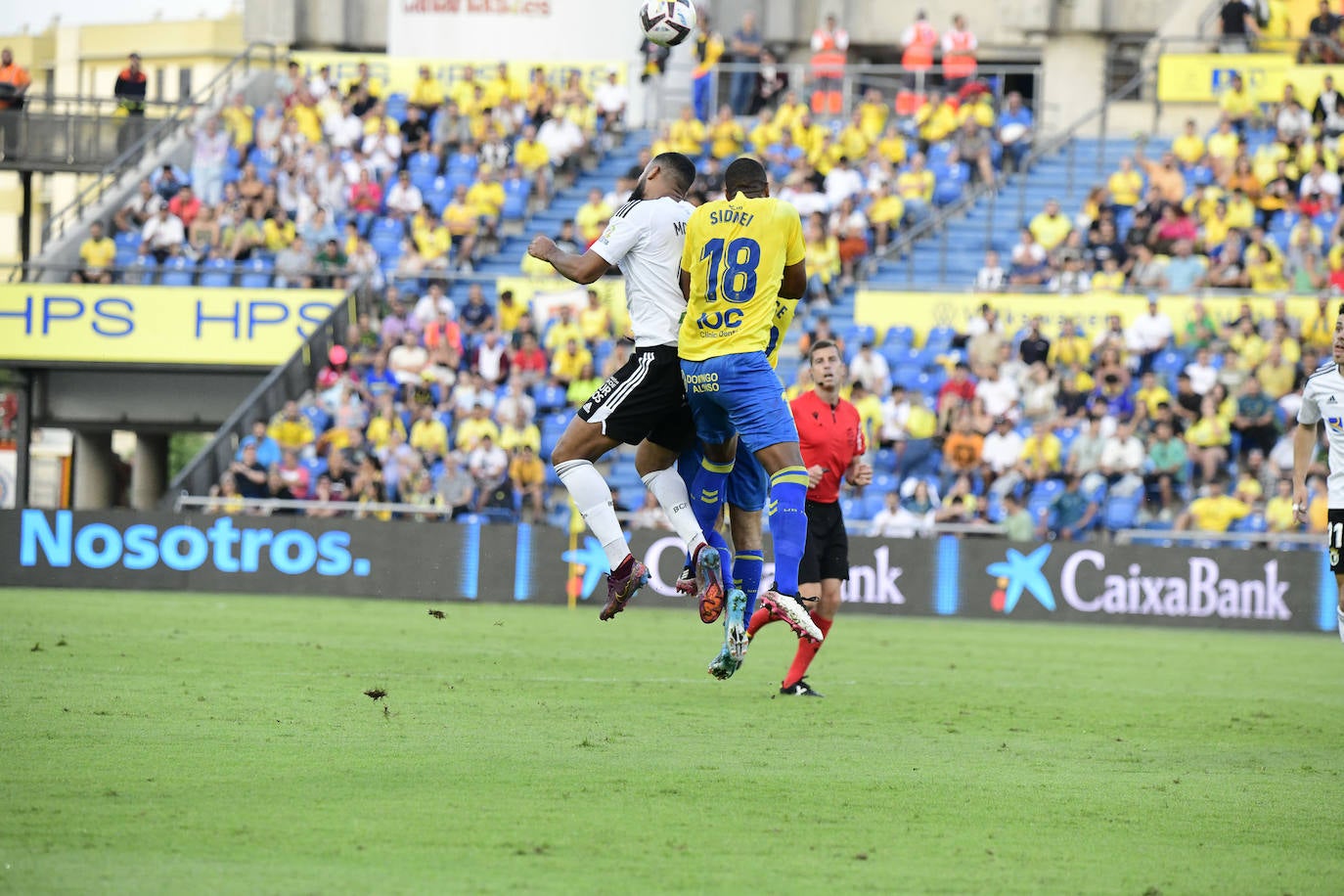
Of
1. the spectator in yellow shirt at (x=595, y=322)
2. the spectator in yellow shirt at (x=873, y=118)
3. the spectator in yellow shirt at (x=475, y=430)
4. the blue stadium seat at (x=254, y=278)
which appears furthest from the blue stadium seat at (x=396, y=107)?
the spectator in yellow shirt at (x=475, y=430)

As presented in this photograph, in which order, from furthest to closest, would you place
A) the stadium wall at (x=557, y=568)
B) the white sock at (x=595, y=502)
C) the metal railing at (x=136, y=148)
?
the metal railing at (x=136, y=148)
the stadium wall at (x=557, y=568)
the white sock at (x=595, y=502)

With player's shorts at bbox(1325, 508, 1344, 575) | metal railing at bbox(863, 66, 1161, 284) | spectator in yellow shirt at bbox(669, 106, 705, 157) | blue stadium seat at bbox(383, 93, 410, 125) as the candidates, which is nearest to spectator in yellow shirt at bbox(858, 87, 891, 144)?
metal railing at bbox(863, 66, 1161, 284)

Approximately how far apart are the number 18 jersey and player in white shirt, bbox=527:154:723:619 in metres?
0.26

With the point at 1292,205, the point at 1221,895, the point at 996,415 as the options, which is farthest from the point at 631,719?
the point at 1292,205

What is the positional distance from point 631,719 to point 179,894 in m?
4.53

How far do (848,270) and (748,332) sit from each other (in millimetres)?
17286

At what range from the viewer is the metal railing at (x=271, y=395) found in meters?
22.6

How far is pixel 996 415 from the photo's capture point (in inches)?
891

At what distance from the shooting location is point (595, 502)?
9.87 meters

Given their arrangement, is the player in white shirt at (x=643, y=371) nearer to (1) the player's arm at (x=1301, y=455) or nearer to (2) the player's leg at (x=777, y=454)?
(2) the player's leg at (x=777, y=454)

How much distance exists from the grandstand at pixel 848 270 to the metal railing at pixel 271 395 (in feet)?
0.23

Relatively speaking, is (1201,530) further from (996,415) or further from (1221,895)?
(1221,895)

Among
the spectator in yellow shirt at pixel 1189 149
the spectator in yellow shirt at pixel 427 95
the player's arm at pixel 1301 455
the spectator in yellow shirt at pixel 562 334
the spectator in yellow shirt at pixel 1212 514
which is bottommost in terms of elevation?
the spectator in yellow shirt at pixel 1212 514

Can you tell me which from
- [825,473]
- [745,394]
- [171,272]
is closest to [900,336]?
[171,272]
